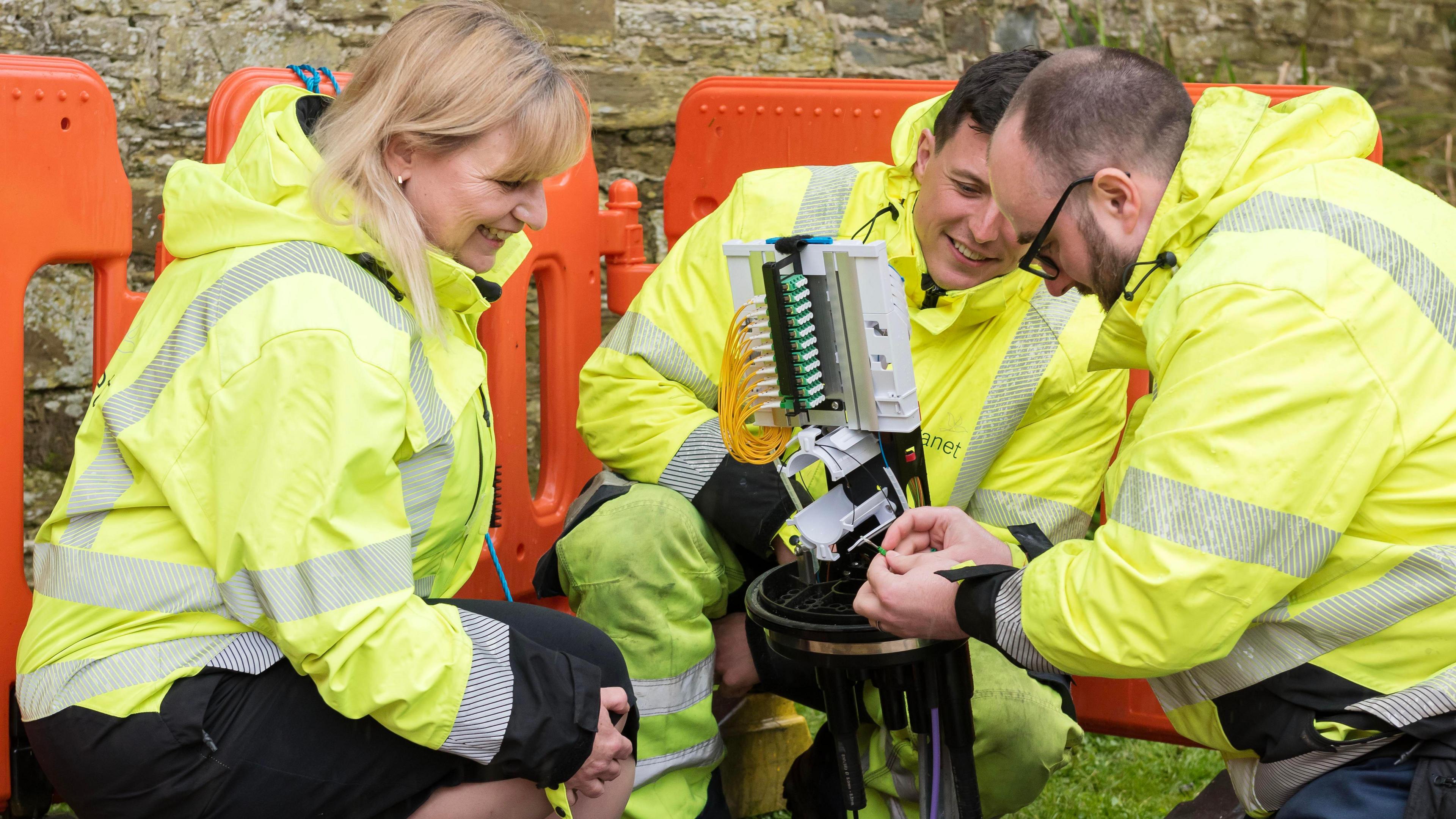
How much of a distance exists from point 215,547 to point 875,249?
3.47ft

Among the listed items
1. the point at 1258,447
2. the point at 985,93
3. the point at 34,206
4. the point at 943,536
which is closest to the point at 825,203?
the point at 985,93

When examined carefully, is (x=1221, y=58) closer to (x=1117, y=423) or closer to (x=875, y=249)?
(x=1117, y=423)

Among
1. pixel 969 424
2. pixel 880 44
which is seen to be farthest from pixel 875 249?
pixel 880 44

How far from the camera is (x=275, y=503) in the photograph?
1722 millimetres

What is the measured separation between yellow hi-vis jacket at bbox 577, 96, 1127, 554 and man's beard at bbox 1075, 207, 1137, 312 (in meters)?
0.70

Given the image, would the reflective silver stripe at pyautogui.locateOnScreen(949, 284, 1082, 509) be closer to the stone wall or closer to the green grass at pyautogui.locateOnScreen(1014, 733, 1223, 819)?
the green grass at pyautogui.locateOnScreen(1014, 733, 1223, 819)

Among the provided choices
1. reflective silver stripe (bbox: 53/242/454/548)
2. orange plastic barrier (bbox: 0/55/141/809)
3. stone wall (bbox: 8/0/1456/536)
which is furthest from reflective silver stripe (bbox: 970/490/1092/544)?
stone wall (bbox: 8/0/1456/536)

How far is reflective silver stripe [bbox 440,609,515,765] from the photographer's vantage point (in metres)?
1.87

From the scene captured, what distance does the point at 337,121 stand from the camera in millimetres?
2043

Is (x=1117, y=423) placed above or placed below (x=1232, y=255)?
below

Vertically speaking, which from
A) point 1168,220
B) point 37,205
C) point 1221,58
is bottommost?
point 1221,58

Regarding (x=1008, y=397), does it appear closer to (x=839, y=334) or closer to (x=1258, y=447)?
(x=839, y=334)

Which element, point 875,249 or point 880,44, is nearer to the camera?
point 875,249

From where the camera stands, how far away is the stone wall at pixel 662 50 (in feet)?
12.5
